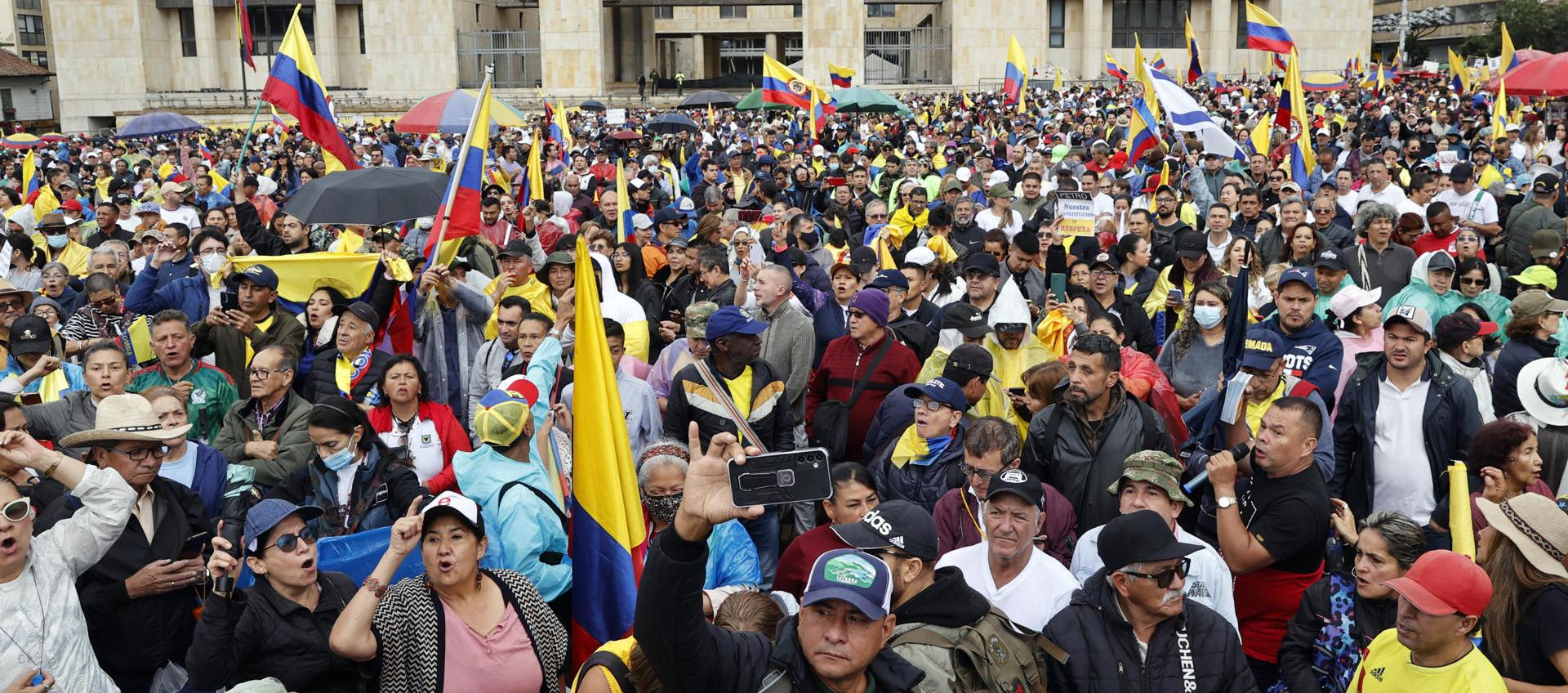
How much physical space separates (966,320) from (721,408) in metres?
1.54

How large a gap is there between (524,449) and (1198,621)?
2.62 m

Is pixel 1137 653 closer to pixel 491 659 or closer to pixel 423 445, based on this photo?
pixel 491 659

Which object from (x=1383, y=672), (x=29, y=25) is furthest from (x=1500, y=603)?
(x=29, y=25)

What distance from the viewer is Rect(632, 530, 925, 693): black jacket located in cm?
301

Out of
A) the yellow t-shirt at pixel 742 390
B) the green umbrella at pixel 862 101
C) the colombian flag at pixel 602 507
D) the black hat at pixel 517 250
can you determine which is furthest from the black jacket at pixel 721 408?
the green umbrella at pixel 862 101

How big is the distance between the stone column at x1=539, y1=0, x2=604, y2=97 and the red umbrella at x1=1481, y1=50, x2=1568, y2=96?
123 ft

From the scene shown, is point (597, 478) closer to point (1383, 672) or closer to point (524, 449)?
point (524, 449)

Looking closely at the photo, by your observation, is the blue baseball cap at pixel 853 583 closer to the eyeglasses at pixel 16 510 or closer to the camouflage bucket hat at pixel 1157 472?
the camouflage bucket hat at pixel 1157 472

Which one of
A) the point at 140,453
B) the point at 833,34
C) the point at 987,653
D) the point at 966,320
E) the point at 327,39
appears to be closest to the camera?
the point at 987,653

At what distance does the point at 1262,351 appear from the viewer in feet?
19.5

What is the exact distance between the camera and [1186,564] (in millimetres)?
3900

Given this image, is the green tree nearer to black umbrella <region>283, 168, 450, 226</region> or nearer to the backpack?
black umbrella <region>283, 168, 450, 226</region>

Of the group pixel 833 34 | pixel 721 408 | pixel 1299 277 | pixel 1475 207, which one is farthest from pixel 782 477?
pixel 833 34

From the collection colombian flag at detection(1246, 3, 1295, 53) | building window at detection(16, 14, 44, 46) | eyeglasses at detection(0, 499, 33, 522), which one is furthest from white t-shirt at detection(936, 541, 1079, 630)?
building window at detection(16, 14, 44, 46)
